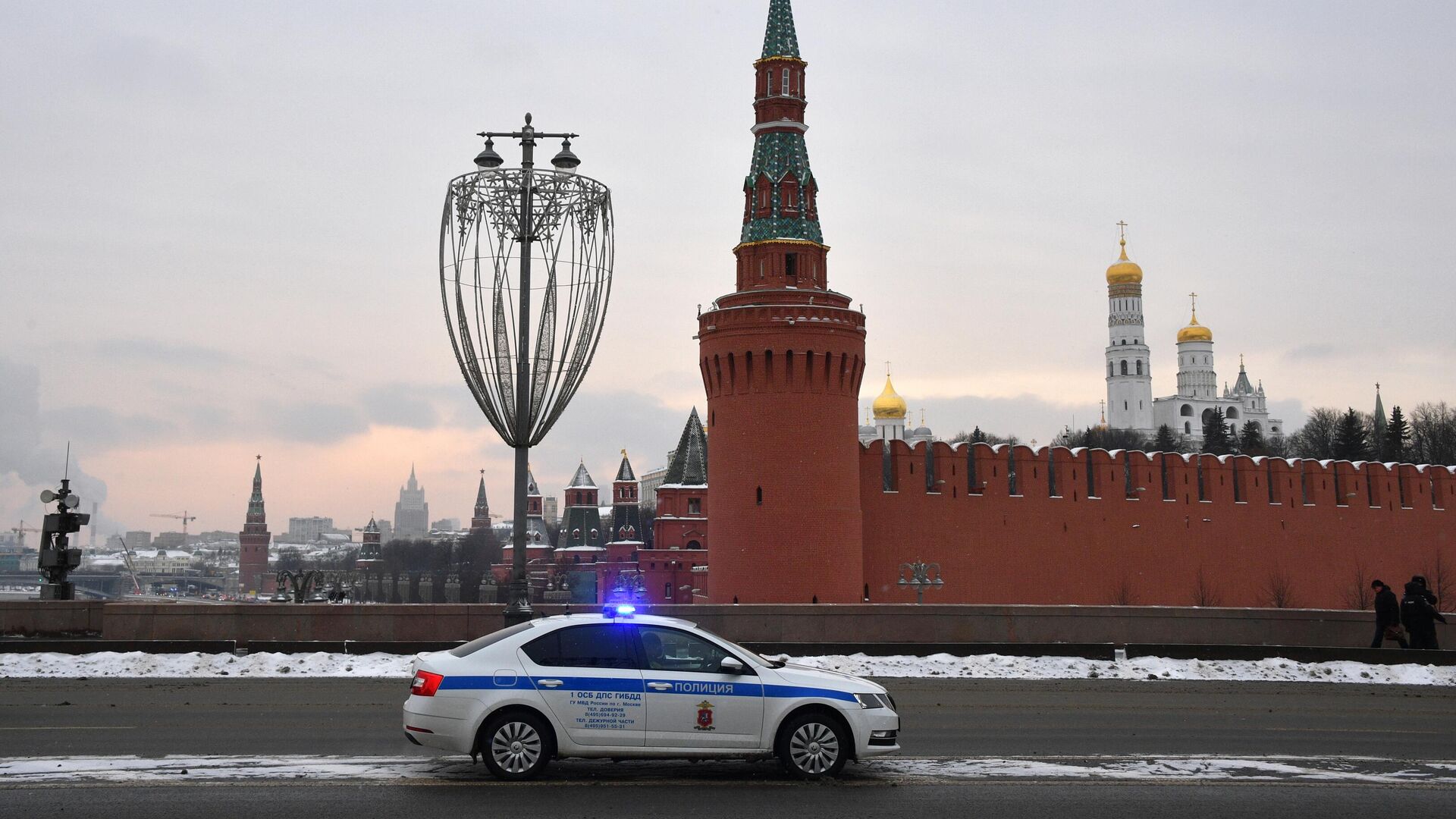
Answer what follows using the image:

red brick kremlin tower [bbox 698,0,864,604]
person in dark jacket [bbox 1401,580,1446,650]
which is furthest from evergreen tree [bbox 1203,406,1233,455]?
person in dark jacket [bbox 1401,580,1446,650]

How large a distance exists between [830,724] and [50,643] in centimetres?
1246

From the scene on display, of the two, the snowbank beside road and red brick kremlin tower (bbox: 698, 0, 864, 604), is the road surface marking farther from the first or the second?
red brick kremlin tower (bbox: 698, 0, 864, 604)

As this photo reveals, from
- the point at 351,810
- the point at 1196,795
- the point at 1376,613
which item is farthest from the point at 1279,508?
the point at 351,810

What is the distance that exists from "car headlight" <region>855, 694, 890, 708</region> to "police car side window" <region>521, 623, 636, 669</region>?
1.58m

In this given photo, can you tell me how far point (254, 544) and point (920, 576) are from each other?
513ft

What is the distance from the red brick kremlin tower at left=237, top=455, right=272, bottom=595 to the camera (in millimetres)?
171500

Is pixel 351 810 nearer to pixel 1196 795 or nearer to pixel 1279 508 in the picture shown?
pixel 1196 795

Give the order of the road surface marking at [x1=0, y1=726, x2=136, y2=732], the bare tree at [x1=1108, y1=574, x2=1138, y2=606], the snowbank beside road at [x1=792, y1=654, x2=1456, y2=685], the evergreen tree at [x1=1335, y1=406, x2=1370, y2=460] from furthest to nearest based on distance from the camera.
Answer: the evergreen tree at [x1=1335, y1=406, x2=1370, y2=460] < the bare tree at [x1=1108, y1=574, x2=1138, y2=606] < the snowbank beside road at [x1=792, y1=654, x2=1456, y2=685] < the road surface marking at [x1=0, y1=726, x2=136, y2=732]

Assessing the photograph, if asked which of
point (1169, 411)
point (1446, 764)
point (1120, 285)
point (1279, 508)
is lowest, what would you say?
point (1446, 764)

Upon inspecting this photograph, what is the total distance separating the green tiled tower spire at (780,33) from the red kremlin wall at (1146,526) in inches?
404

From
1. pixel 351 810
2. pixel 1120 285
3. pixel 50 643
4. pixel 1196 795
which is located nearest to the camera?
pixel 351 810

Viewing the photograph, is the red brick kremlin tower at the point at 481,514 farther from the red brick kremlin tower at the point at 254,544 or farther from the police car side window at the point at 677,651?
the police car side window at the point at 677,651

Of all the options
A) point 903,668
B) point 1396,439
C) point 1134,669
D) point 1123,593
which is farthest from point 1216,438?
point 903,668

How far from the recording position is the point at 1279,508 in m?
39.3
